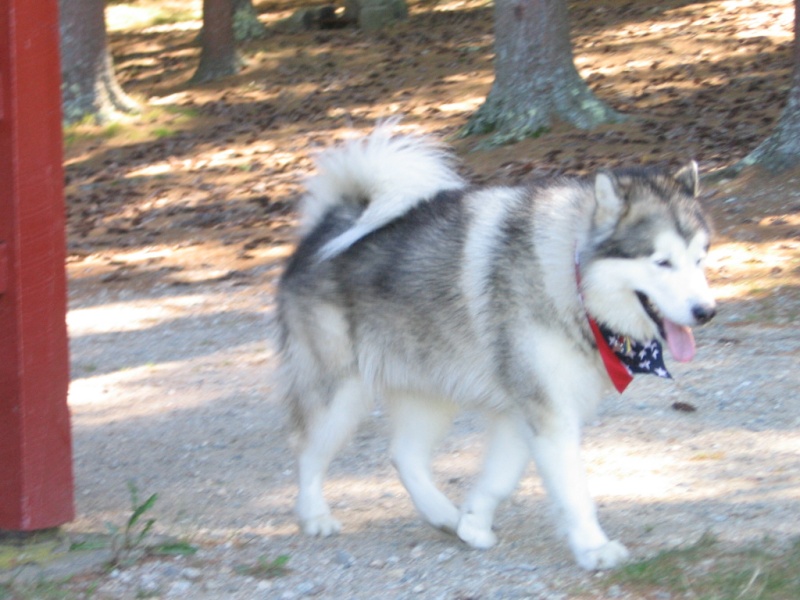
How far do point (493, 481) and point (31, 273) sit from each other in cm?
202

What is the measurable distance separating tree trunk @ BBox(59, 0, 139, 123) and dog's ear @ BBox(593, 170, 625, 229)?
534 inches

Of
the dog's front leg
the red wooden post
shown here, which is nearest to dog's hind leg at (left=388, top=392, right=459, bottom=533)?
the dog's front leg

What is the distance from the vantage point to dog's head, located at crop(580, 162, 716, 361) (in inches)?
154

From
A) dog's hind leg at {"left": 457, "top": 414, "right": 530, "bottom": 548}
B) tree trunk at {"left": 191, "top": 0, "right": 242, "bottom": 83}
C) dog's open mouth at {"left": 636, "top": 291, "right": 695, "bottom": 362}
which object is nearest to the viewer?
dog's open mouth at {"left": 636, "top": 291, "right": 695, "bottom": 362}

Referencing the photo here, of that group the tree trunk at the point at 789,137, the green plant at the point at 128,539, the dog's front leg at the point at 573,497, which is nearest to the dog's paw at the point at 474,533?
the dog's front leg at the point at 573,497

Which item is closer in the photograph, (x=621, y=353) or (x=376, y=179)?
(x=621, y=353)

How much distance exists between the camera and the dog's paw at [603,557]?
4.10 m

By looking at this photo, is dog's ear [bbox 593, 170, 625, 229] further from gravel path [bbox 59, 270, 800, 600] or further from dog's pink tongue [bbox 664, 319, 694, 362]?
gravel path [bbox 59, 270, 800, 600]

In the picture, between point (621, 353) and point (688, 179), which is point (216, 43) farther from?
point (621, 353)

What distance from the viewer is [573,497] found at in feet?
13.6

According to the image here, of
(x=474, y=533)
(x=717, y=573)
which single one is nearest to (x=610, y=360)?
(x=717, y=573)

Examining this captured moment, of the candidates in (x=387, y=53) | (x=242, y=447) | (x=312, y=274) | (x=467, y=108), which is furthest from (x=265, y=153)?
(x=312, y=274)

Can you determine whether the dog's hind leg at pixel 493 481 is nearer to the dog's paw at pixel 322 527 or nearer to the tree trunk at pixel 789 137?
the dog's paw at pixel 322 527

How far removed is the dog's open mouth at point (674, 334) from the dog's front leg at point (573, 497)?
47 centimetres
